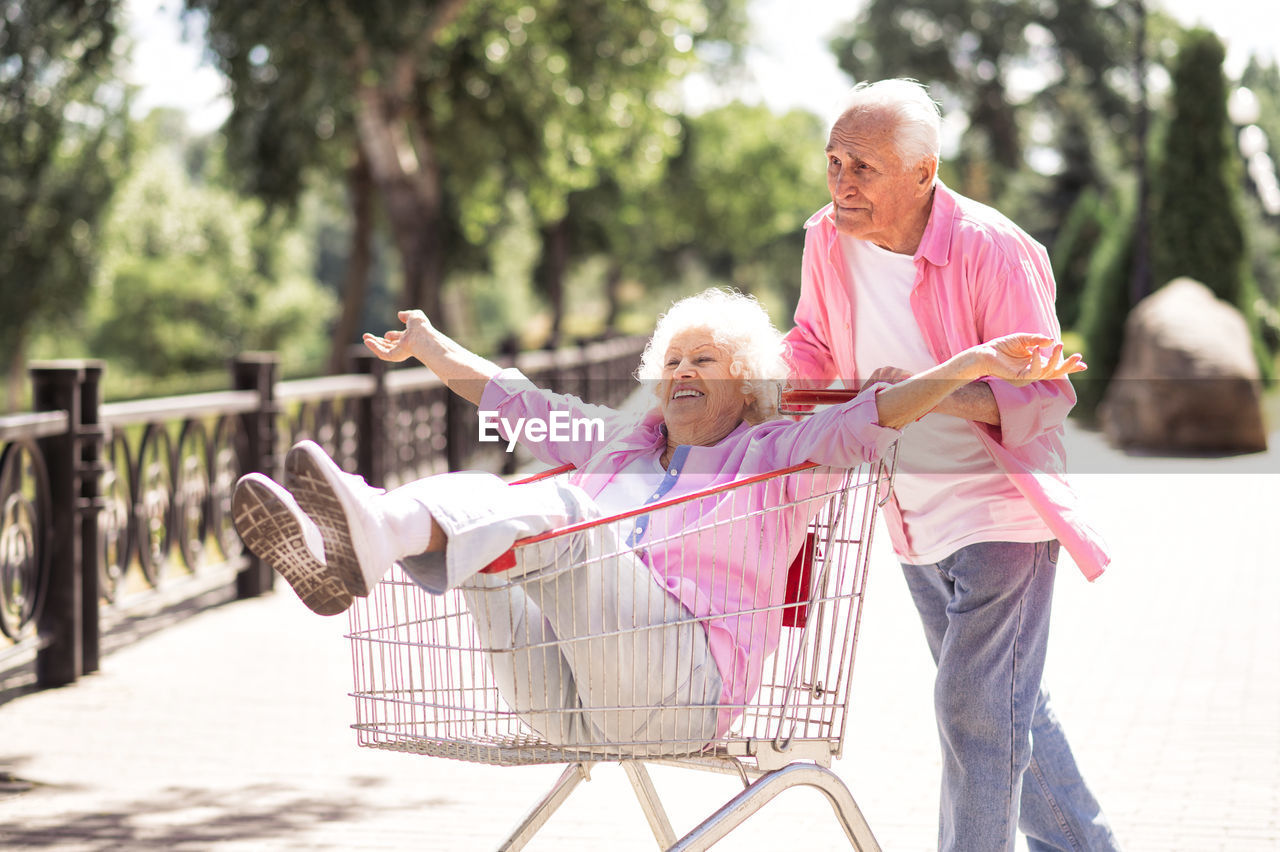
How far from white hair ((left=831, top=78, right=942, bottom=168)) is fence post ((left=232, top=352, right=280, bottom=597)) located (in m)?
5.84

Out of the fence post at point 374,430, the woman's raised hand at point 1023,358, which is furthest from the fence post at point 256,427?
the woman's raised hand at point 1023,358

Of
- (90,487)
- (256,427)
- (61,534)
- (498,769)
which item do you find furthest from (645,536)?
(256,427)

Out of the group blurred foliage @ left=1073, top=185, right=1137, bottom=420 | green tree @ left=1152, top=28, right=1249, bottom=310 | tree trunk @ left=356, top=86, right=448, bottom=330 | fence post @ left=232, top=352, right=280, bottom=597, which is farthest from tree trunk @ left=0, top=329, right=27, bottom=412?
fence post @ left=232, top=352, right=280, bottom=597

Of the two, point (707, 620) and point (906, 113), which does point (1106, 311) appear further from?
point (707, 620)

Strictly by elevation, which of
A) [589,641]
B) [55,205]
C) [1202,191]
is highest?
[55,205]

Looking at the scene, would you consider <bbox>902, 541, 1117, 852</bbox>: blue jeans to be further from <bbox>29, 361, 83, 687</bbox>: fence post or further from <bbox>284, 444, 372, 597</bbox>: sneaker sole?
<bbox>29, 361, 83, 687</bbox>: fence post

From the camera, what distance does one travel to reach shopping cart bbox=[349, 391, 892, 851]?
296 cm

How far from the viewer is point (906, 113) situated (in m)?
3.13

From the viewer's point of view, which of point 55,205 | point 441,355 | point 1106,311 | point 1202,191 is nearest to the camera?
point 441,355

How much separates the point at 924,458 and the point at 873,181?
630mm

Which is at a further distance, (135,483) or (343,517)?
(135,483)

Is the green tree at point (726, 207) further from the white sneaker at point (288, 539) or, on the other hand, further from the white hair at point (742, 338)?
the white sneaker at point (288, 539)

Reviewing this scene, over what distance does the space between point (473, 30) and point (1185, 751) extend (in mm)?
19695

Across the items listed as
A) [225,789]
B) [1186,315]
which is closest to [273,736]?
[225,789]
